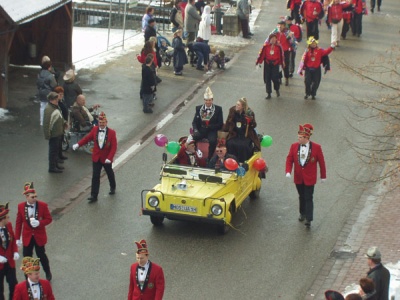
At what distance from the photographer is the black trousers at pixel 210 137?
1731cm

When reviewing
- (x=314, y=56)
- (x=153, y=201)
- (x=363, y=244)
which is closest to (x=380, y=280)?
(x=363, y=244)

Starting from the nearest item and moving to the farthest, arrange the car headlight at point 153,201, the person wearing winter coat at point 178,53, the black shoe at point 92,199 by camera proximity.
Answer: the car headlight at point 153,201
the black shoe at point 92,199
the person wearing winter coat at point 178,53

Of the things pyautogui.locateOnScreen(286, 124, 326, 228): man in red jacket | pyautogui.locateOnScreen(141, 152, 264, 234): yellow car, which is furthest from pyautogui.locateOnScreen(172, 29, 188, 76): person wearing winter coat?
pyautogui.locateOnScreen(286, 124, 326, 228): man in red jacket

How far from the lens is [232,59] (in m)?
29.4

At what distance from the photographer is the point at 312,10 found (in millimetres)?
31266

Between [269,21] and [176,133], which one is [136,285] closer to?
[176,133]

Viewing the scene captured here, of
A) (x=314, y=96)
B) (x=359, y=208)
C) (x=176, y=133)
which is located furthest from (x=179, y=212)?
(x=314, y=96)

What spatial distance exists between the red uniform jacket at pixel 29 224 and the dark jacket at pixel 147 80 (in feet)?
31.5

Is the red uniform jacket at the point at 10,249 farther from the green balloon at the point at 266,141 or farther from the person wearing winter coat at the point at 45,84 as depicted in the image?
the person wearing winter coat at the point at 45,84

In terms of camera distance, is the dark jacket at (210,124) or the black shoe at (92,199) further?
the dark jacket at (210,124)

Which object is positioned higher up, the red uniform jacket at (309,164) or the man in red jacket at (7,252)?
the red uniform jacket at (309,164)

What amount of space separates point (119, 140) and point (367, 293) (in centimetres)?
1074

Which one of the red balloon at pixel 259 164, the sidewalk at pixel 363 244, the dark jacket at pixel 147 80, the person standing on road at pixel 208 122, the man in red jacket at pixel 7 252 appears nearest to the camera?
the man in red jacket at pixel 7 252

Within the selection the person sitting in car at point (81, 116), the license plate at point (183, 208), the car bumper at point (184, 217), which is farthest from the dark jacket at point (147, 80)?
the license plate at point (183, 208)
